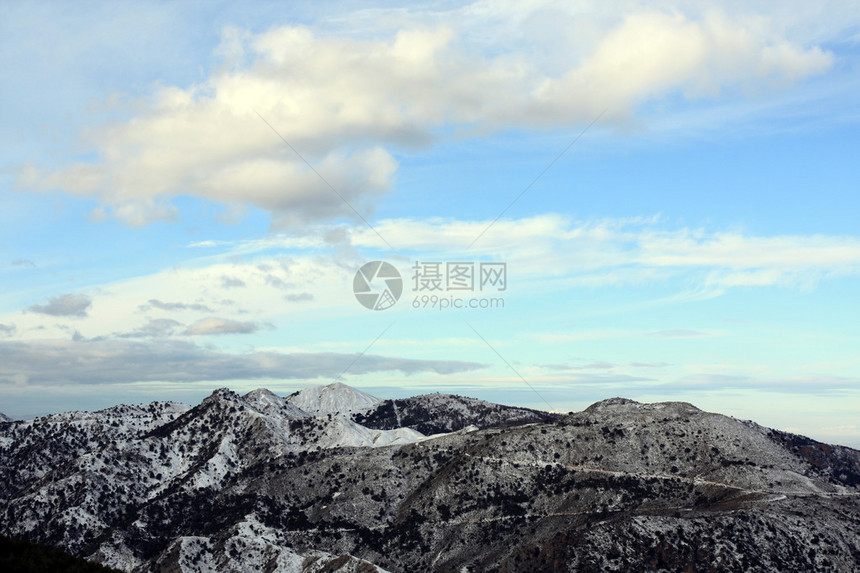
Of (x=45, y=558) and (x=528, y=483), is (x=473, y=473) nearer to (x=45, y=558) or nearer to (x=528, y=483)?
(x=528, y=483)

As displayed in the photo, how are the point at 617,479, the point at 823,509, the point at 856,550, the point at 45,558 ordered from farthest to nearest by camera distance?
the point at 617,479
the point at 823,509
the point at 856,550
the point at 45,558

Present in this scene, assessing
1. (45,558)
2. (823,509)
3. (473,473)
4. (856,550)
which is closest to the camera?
(45,558)

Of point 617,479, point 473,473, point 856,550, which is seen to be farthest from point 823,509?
point 473,473

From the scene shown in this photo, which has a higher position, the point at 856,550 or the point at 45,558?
the point at 45,558

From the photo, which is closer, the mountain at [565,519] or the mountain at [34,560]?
the mountain at [34,560]

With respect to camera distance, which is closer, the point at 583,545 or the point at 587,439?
the point at 583,545

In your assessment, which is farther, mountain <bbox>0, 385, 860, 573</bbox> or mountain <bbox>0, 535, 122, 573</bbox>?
mountain <bbox>0, 385, 860, 573</bbox>

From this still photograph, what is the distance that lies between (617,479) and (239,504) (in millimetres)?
89385

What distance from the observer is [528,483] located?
18550 cm

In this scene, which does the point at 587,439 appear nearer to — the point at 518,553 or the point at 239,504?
the point at 518,553

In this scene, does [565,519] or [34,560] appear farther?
A: [565,519]

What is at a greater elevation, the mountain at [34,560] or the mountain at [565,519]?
the mountain at [34,560]

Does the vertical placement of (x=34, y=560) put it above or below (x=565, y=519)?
above

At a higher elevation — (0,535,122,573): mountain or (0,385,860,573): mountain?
(0,535,122,573): mountain
